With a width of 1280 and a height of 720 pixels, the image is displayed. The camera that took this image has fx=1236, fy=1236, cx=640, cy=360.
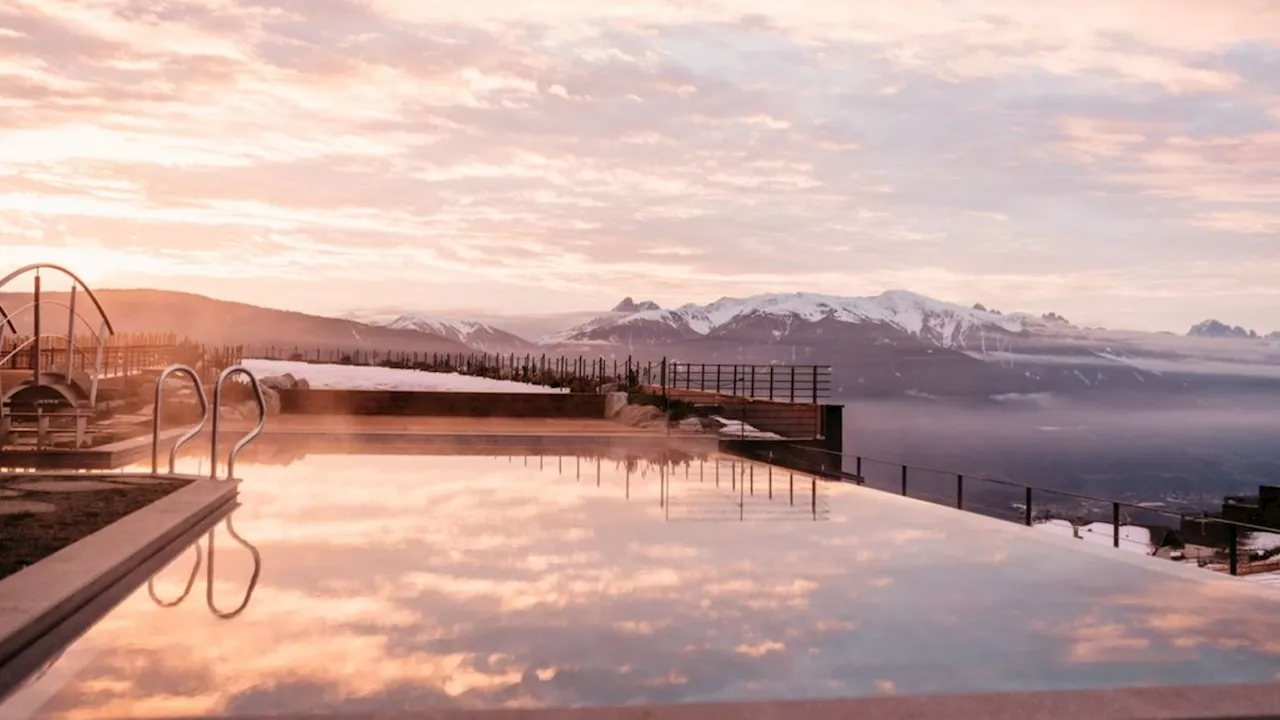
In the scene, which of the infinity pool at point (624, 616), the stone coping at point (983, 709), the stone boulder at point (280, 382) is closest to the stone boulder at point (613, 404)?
the stone boulder at point (280, 382)

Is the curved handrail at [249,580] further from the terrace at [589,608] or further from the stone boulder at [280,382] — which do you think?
the stone boulder at [280,382]

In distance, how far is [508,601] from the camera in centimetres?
748

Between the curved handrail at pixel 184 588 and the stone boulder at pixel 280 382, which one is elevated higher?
the stone boulder at pixel 280 382

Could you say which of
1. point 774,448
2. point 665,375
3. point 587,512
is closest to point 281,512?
point 587,512

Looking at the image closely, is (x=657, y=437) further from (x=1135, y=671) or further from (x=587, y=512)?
(x=1135, y=671)

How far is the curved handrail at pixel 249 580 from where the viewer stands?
23.4ft

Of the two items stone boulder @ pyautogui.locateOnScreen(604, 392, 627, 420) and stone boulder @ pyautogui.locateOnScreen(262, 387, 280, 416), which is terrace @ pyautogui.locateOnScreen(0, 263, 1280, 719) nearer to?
stone boulder @ pyautogui.locateOnScreen(262, 387, 280, 416)

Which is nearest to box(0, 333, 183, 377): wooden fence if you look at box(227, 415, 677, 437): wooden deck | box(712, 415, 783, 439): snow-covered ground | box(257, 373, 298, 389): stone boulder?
box(257, 373, 298, 389): stone boulder

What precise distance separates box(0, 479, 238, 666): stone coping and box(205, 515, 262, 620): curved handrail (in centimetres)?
33

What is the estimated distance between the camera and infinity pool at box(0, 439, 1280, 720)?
18.2ft

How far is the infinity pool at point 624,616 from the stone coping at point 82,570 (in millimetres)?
220

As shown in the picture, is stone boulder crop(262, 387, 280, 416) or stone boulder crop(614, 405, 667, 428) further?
stone boulder crop(262, 387, 280, 416)

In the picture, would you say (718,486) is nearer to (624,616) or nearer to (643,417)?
(624,616)

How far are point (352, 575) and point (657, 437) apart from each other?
12.6 meters
